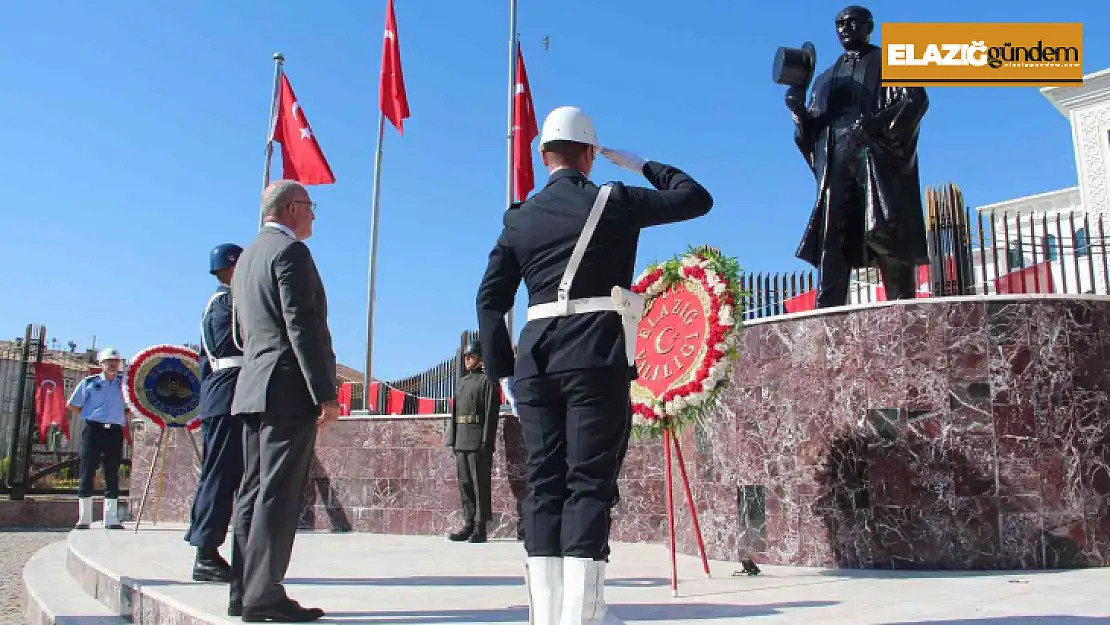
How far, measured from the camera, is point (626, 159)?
3777mm

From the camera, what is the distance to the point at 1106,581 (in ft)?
16.4

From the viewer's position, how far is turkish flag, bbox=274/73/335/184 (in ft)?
52.5

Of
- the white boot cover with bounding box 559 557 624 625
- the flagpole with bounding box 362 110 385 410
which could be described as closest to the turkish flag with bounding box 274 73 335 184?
the flagpole with bounding box 362 110 385 410

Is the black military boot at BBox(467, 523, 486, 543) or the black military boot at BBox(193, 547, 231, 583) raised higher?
the black military boot at BBox(193, 547, 231, 583)

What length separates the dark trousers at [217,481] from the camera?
229 inches

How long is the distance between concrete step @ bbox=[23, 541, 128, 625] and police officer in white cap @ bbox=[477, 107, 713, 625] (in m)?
3.14

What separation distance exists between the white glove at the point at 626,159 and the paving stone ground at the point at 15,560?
533cm

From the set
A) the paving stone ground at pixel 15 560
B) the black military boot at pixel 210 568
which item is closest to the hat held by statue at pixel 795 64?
the black military boot at pixel 210 568

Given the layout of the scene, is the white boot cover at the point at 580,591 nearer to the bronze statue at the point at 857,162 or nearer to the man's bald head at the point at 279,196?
the man's bald head at the point at 279,196

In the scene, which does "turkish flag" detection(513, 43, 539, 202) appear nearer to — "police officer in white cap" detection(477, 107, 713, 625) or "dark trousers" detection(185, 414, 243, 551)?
"dark trousers" detection(185, 414, 243, 551)

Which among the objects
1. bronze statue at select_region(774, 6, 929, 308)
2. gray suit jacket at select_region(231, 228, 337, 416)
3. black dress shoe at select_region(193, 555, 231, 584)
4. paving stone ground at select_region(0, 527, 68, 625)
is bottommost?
paving stone ground at select_region(0, 527, 68, 625)

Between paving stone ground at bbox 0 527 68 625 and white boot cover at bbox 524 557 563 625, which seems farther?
paving stone ground at bbox 0 527 68 625

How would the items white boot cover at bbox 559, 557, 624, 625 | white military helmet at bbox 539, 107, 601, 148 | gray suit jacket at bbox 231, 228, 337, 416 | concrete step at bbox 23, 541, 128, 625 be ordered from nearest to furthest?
white boot cover at bbox 559, 557, 624, 625 → white military helmet at bbox 539, 107, 601, 148 → gray suit jacket at bbox 231, 228, 337, 416 → concrete step at bbox 23, 541, 128, 625

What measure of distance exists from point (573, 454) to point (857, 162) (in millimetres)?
4601
